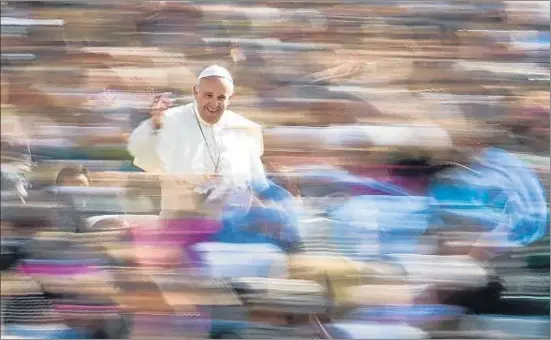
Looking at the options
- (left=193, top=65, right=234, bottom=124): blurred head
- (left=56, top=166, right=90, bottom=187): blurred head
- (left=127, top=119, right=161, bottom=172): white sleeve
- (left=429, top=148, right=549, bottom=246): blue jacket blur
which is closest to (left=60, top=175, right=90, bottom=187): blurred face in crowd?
(left=56, top=166, right=90, bottom=187): blurred head

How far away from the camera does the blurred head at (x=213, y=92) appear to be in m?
1.52

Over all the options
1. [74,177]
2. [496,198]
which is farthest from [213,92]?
[496,198]

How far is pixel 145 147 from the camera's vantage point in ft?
4.99

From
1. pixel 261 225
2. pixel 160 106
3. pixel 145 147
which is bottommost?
pixel 261 225

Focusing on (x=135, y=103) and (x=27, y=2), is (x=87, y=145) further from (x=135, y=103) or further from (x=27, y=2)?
(x=27, y=2)

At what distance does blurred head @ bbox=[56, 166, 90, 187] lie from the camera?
153 cm

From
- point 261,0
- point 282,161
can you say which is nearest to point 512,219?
point 282,161

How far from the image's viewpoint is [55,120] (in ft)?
5.02

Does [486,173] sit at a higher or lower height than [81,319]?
higher

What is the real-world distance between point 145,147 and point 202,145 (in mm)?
145

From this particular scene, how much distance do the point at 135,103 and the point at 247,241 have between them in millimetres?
454

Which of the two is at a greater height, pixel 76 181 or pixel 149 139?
pixel 149 139

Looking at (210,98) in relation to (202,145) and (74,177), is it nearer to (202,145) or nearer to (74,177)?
(202,145)

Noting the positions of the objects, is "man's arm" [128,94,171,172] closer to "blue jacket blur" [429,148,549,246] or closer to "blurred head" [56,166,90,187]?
"blurred head" [56,166,90,187]
